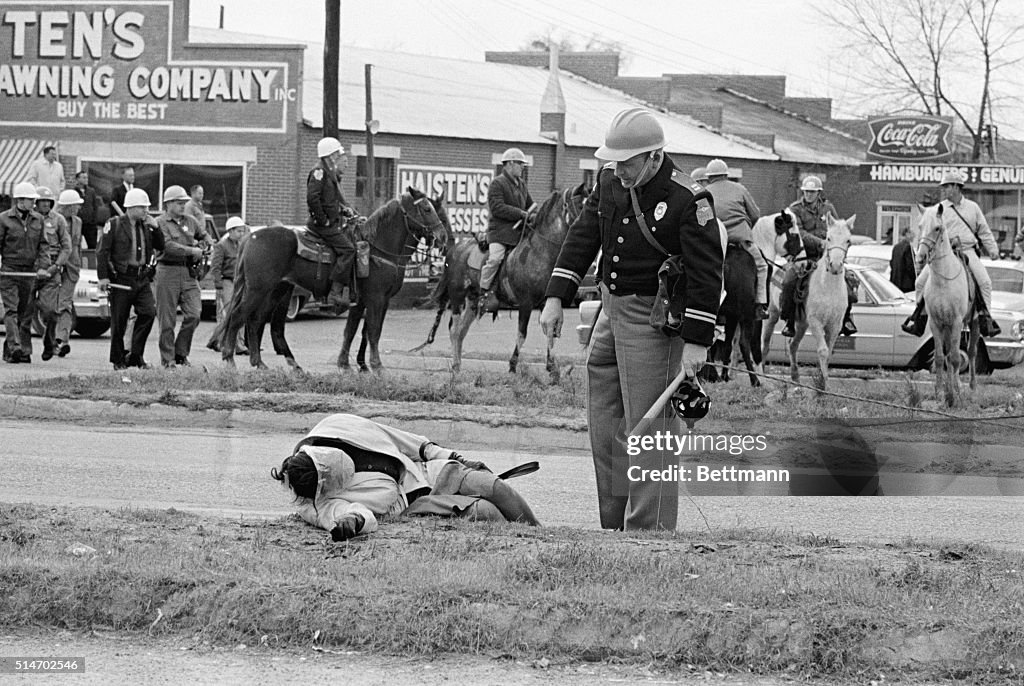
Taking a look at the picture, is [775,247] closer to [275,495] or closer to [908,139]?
[275,495]

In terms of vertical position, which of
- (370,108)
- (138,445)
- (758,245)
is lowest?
(138,445)

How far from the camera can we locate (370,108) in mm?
31891

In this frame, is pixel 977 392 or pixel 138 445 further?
pixel 977 392

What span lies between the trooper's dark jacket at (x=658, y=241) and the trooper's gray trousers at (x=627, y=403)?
16 centimetres

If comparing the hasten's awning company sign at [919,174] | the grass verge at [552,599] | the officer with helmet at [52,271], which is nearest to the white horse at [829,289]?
the grass verge at [552,599]

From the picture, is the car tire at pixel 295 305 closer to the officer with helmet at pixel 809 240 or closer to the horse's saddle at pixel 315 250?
the horse's saddle at pixel 315 250

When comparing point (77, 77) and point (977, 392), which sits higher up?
point (77, 77)

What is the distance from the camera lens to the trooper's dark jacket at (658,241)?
688cm

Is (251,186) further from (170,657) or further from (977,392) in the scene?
(170,657)

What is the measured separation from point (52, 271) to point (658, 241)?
12.8m

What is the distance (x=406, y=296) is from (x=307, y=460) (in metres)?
25.7

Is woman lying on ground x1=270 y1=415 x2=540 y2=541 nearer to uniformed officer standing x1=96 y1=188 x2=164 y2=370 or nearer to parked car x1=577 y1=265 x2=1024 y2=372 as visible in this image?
uniformed officer standing x1=96 y1=188 x2=164 y2=370

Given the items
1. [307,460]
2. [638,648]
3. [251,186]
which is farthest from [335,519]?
[251,186]

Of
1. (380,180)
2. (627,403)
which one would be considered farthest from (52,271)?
(380,180)
